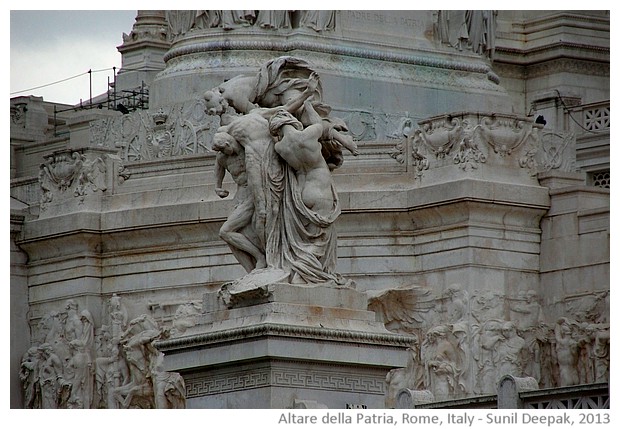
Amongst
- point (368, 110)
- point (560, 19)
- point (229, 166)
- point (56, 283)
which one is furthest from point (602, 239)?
point (560, 19)

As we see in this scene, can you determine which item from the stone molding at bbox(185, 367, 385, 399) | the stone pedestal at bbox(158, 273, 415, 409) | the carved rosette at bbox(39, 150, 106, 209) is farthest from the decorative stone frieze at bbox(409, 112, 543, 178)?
the stone molding at bbox(185, 367, 385, 399)

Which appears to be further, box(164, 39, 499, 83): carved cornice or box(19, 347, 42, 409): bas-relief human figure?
box(164, 39, 499, 83): carved cornice

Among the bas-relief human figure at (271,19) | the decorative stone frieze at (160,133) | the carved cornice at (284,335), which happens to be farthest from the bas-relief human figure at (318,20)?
the carved cornice at (284,335)

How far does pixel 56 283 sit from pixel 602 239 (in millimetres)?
9266

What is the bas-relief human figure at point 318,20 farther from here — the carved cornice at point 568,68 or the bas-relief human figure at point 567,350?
the carved cornice at point 568,68

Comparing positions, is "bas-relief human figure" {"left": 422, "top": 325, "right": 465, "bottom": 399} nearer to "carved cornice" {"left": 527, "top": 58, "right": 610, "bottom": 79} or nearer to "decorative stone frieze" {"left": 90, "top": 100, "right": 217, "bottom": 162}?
"decorative stone frieze" {"left": 90, "top": 100, "right": 217, "bottom": 162}

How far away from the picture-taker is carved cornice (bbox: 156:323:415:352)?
94.6ft

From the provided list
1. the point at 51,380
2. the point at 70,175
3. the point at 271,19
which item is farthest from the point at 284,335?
the point at 271,19

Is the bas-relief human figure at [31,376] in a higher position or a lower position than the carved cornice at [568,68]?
lower

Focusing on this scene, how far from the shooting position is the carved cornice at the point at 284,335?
2884 centimetres

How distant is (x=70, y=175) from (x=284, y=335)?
18095 millimetres

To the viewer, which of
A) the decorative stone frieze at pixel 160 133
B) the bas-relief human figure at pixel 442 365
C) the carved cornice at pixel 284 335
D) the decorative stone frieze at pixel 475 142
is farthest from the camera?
the decorative stone frieze at pixel 160 133

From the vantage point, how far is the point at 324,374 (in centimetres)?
2934

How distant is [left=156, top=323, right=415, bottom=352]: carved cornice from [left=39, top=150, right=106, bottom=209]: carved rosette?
53.3ft
